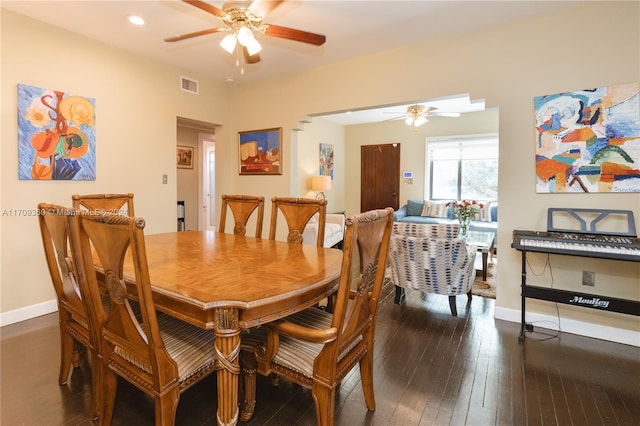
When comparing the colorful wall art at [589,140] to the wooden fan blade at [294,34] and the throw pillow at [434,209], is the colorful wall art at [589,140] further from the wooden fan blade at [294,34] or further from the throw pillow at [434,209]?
the throw pillow at [434,209]

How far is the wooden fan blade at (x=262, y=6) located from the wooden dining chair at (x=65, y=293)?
5.25ft

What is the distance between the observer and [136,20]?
2918mm

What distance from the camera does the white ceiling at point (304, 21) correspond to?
2666mm

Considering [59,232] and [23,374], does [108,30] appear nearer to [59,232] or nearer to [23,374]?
[59,232]

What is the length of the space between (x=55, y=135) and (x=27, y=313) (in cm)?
167

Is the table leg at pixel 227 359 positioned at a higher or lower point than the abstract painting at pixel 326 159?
lower

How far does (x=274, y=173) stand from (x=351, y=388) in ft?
10.3

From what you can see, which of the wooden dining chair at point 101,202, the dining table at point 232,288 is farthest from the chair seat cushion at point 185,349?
the wooden dining chair at point 101,202

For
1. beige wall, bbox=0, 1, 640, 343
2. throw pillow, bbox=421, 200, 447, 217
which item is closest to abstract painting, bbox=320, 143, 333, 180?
throw pillow, bbox=421, 200, 447, 217

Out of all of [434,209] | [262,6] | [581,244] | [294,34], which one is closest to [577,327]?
[581,244]

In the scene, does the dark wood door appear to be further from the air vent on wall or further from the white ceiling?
the air vent on wall

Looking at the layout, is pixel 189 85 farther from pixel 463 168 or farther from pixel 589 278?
pixel 463 168

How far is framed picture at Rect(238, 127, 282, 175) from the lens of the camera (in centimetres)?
446

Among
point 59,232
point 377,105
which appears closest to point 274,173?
point 377,105
